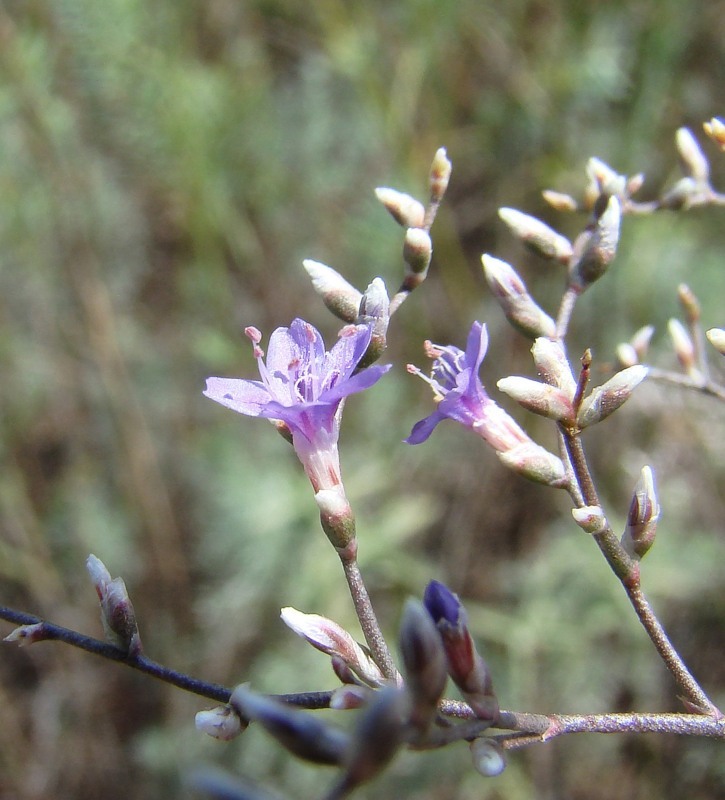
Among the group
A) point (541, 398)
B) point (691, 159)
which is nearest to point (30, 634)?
point (541, 398)

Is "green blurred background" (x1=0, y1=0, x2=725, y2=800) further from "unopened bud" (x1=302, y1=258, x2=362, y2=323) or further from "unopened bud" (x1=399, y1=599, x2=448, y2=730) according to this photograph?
"unopened bud" (x1=399, y1=599, x2=448, y2=730)

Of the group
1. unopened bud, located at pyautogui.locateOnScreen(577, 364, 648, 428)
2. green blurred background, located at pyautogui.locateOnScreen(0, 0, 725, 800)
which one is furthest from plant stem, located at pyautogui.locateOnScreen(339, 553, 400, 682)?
green blurred background, located at pyautogui.locateOnScreen(0, 0, 725, 800)

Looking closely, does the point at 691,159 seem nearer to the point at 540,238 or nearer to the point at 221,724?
the point at 540,238

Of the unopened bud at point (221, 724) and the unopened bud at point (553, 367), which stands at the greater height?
the unopened bud at point (553, 367)

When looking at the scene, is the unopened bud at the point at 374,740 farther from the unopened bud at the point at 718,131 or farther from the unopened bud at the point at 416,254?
the unopened bud at the point at 718,131


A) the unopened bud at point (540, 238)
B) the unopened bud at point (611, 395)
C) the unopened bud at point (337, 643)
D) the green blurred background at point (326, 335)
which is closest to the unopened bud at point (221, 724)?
the unopened bud at point (337, 643)

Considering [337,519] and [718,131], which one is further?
[718,131]

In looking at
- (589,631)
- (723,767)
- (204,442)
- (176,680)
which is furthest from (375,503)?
(176,680)
